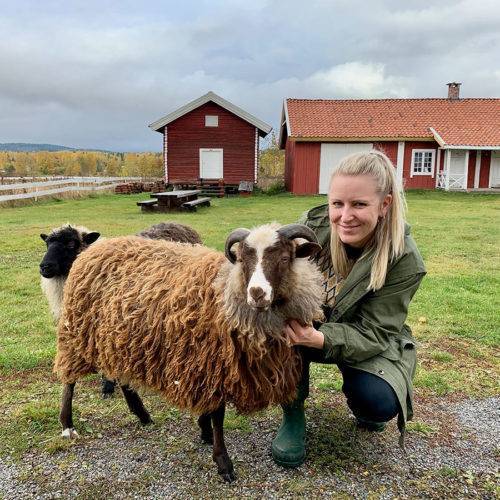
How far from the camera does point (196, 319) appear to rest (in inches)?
126

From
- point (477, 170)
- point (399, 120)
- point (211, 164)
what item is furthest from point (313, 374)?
point (477, 170)

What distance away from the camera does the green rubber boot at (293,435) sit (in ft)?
10.8

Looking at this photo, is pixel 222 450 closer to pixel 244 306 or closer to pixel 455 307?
pixel 244 306

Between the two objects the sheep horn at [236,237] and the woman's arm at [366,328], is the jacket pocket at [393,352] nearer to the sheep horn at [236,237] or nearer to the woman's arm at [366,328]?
the woman's arm at [366,328]

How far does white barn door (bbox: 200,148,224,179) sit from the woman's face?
25.7 m

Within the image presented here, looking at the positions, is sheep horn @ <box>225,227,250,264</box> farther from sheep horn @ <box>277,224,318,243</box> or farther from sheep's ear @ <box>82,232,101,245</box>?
sheep's ear @ <box>82,232,101,245</box>

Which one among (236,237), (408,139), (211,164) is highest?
(408,139)

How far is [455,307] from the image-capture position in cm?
672

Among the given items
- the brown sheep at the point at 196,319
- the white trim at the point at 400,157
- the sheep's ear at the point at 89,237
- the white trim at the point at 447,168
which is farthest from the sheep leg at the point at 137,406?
the white trim at the point at 447,168

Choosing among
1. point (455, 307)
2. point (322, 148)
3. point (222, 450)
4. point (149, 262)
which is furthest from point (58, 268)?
point (322, 148)

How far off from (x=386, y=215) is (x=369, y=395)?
120 centimetres

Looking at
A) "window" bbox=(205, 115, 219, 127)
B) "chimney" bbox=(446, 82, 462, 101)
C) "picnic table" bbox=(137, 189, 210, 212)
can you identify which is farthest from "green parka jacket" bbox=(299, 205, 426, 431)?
"chimney" bbox=(446, 82, 462, 101)

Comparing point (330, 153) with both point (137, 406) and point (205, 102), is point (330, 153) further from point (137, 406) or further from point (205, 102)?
point (137, 406)

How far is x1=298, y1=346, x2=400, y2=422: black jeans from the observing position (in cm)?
310
